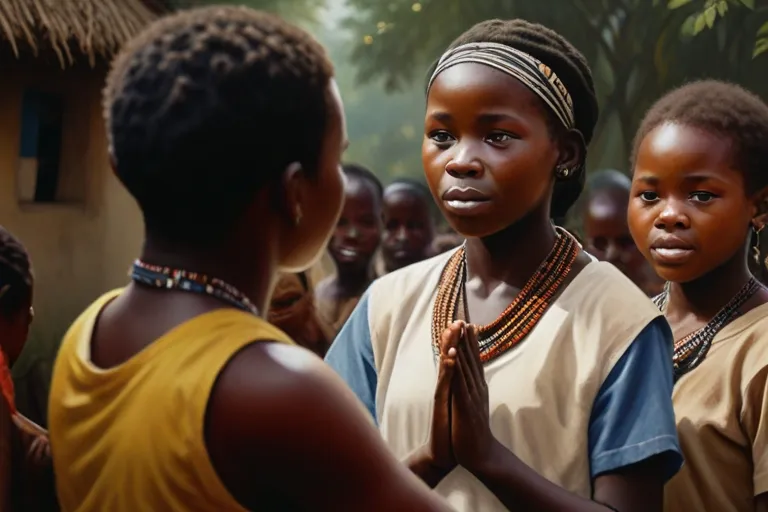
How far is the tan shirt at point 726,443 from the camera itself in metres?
2.12

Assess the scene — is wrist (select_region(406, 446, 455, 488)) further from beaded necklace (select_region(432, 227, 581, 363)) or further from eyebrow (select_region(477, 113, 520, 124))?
eyebrow (select_region(477, 113, 520, 124))

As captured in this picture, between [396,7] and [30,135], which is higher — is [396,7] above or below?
above

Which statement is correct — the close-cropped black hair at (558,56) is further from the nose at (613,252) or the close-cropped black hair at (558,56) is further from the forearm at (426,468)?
the nose at (613,252)

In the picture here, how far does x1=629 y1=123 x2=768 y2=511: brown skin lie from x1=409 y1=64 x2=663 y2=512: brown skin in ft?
1.28

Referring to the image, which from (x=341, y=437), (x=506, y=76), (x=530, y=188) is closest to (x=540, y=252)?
(x=530, y=188)

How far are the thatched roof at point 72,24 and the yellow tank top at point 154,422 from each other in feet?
18.1

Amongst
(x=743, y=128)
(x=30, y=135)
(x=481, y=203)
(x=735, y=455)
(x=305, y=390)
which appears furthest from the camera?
(x=30, y=135)

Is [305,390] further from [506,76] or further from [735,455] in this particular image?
[735,455]

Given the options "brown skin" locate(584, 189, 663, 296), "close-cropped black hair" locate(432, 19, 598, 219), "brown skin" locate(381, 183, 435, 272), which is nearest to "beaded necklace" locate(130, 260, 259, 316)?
"close-cropped black hair" locate(432, 19, 598, 219)

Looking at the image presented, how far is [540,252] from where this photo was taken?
6.43 feet

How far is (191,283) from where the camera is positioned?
137cm

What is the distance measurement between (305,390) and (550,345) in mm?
695

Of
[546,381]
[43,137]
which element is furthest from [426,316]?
[43,137]

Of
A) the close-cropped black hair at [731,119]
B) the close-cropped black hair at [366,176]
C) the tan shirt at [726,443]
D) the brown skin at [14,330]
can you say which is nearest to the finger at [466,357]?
the tan shirt at [726,443]
